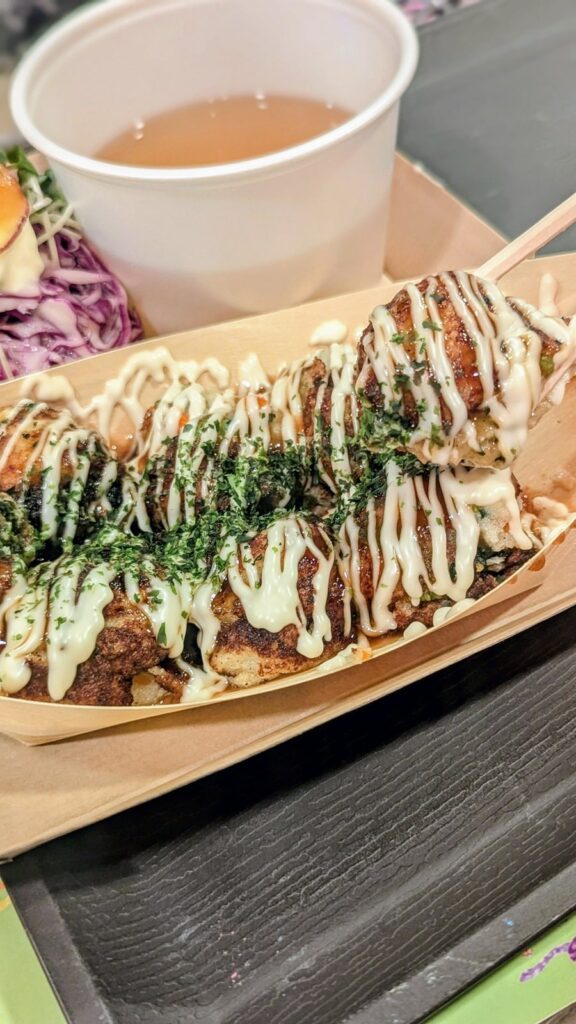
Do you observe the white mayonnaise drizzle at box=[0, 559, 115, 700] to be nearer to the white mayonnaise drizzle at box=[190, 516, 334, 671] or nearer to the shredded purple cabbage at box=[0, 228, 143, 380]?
the white mayonnaise drizzle at box=[190, 516, 334, 671]

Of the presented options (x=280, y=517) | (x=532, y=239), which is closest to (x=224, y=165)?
(x=532, y=239)

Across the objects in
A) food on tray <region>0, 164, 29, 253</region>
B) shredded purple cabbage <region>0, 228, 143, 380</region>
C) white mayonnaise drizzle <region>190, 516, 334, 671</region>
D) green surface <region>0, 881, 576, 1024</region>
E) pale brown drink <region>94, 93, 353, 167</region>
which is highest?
pale brown drink <region>94, 93, 353, 167</region>

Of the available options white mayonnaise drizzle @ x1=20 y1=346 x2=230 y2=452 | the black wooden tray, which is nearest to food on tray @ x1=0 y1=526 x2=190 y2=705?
the black wooden tray

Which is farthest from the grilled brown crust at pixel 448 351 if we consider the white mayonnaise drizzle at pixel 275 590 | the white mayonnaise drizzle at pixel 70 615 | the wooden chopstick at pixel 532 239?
the white mayonnaise drizzle at pixel 70 615

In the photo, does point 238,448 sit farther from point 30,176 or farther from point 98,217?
point 30,176

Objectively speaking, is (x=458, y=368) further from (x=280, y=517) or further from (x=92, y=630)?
(x=92, y=630)

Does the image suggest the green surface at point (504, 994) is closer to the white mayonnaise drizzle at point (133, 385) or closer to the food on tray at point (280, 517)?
the food on tray at point (280, 517)

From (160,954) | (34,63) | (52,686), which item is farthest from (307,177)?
(160,954)
